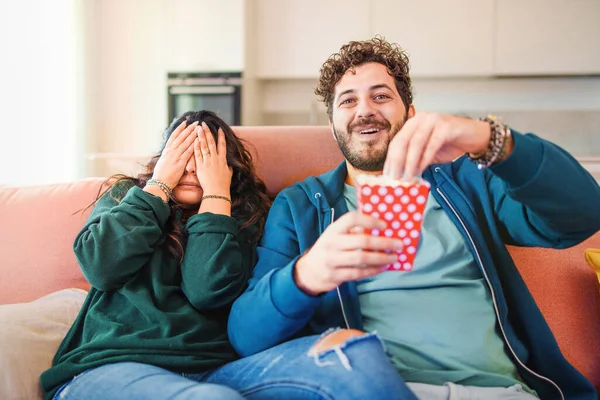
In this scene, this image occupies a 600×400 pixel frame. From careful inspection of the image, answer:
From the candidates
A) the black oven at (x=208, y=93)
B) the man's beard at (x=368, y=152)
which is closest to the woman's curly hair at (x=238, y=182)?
the man's beard at (x=368, y=152)

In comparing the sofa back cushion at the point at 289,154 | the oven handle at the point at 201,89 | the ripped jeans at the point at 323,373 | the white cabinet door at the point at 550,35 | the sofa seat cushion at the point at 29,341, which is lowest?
the sofa seat cushion at the point at 29,341

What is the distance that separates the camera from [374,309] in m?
1.15

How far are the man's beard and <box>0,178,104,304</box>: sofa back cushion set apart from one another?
762 millimetres

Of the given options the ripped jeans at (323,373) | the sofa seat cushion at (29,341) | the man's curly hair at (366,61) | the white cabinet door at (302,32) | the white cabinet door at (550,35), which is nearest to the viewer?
the ripped jeans at (323,373)

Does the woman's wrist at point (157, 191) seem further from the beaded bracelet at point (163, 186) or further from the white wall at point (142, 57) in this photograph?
the white wall at point (142, 57)

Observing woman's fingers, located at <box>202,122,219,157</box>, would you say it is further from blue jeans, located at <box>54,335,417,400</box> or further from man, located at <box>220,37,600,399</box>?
blue jeans, located at <box>54,335,417,400</box>

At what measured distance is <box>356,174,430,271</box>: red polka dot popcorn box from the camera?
2.60ft

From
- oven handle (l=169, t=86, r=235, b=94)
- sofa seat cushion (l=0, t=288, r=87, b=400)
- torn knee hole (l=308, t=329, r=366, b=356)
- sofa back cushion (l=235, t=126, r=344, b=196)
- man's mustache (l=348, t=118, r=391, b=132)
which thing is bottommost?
sofa seat cushion (l=0, t=288, r=87, b=400)

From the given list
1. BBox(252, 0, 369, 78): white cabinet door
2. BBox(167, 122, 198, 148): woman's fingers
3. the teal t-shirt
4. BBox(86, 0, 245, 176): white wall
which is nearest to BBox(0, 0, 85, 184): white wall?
BBox(86, 0, 245, 176): white wall

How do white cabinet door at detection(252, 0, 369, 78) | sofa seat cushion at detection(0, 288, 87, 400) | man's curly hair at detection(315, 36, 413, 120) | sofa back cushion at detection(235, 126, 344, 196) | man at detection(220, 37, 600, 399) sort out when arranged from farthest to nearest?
white cabinet door at detection(252, 0, 369, 78), sofa back cushion at detection(235, 126, 344, 196), man's curly hair at detection(315, 36, 413, 120), sofa seat cushion at detection(0, 288, 87, 400), man at detection(220, 37, 600, 399)

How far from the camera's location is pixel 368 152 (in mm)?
1378

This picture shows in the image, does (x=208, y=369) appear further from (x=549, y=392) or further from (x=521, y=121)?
(x=521, y=121)

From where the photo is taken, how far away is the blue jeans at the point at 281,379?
0.76 meters

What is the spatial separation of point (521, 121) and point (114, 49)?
3049 millimetres
